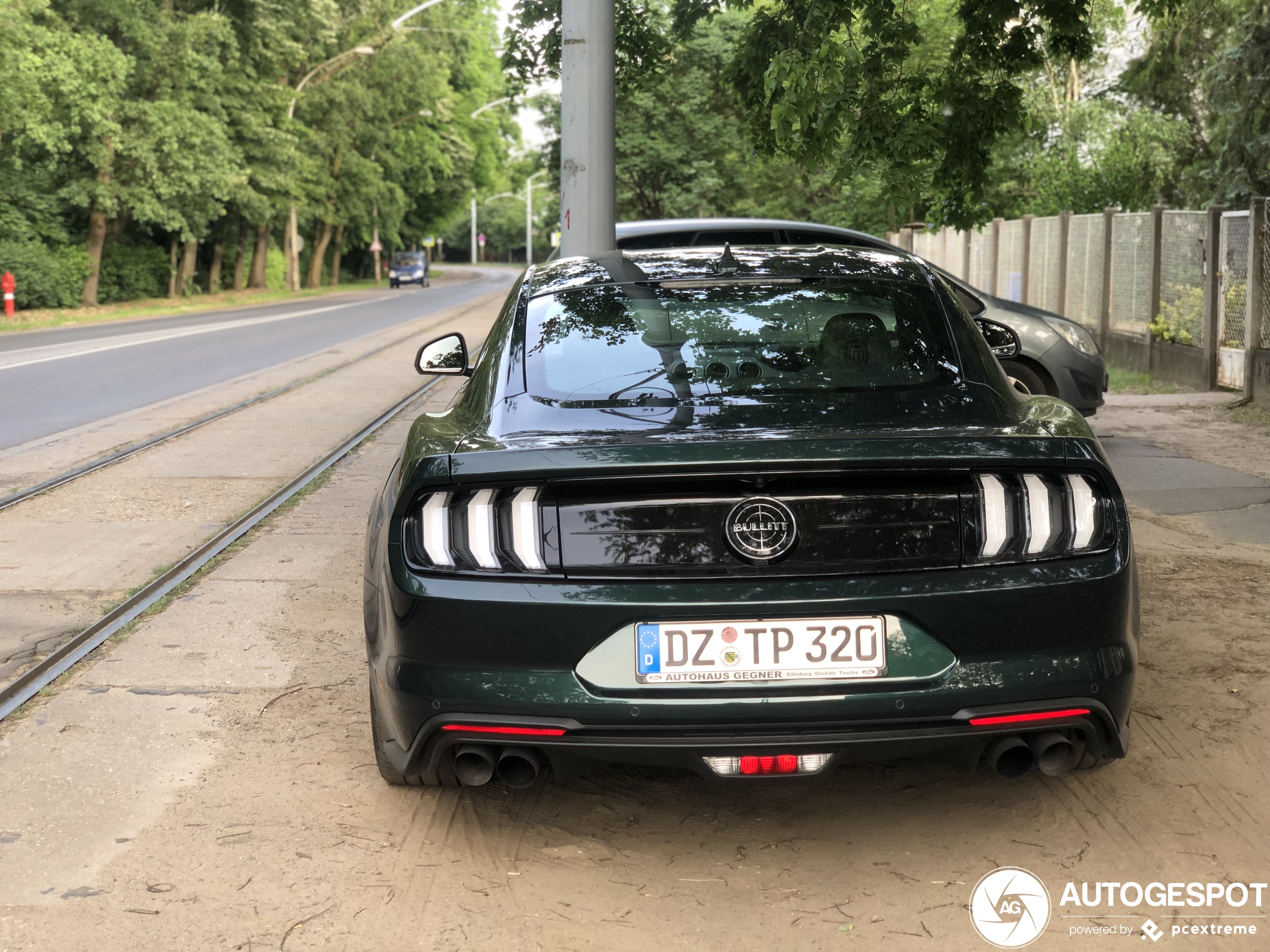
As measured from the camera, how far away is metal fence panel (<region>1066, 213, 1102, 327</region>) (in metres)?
18.2

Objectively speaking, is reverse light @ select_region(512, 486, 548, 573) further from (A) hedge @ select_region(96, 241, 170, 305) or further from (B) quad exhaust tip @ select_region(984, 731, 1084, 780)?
(A) hedge @ select_region(96, 241, 170, 305)

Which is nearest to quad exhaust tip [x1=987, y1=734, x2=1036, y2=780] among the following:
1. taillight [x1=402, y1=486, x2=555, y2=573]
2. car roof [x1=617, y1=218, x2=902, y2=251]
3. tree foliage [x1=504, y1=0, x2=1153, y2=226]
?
taillight [x1=402, y1=486, x2=555, y2=573]

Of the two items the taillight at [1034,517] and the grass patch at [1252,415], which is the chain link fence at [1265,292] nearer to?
the grass patch at [1252,415]

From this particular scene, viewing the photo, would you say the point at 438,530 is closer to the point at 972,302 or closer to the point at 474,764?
the point at 474,764

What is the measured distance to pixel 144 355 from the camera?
69.6ft

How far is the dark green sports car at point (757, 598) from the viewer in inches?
123

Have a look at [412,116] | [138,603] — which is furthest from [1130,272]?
[412,116]

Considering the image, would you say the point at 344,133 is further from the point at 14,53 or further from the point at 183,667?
the point at 183,667

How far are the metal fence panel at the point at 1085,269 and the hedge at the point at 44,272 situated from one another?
2672 cm

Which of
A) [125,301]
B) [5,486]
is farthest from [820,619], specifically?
[125,301]

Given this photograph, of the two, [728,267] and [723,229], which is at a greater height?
[723,229]

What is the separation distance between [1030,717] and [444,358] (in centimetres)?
283

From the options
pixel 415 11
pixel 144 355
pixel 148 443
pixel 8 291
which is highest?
pixel 415 11

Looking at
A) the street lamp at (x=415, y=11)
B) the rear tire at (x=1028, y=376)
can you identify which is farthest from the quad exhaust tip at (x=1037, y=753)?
the street lamp at (x=415, y=11)
